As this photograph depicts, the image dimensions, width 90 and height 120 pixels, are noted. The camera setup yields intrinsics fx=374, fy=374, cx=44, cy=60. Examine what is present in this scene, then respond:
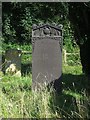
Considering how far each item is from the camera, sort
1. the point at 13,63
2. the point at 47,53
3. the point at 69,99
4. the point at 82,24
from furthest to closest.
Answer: the point at 13,63, the point at 82,24, the point at 47,53, the point at 69,99

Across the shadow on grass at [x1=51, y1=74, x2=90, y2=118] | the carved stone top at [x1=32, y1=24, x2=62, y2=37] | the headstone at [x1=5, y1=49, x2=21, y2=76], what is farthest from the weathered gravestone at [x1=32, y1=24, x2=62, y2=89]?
the headstone at [x1=5, y1=49, x2=21, y2=76]

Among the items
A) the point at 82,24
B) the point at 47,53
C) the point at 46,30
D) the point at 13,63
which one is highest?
the point at 82,24

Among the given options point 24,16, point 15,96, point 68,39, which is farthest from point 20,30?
point 15,96

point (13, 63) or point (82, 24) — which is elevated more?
point (82, 24)

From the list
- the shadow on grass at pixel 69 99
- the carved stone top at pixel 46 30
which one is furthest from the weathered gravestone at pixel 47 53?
the shadow on grass at pixel 69 99

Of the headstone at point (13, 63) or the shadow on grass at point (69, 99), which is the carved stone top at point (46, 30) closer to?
the shadow on grass at point (69, 99)

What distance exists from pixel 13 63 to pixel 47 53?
4968 mm

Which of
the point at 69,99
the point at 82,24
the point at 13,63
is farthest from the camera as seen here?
the point at 13,63

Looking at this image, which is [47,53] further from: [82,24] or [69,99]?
[69,99]

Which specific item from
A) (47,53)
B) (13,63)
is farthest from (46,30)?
(13,63)

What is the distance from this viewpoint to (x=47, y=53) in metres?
9.40

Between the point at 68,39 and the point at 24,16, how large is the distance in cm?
309

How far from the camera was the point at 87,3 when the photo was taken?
9062 millimetres

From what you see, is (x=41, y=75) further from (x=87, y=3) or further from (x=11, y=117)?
(x=11, y=117)
